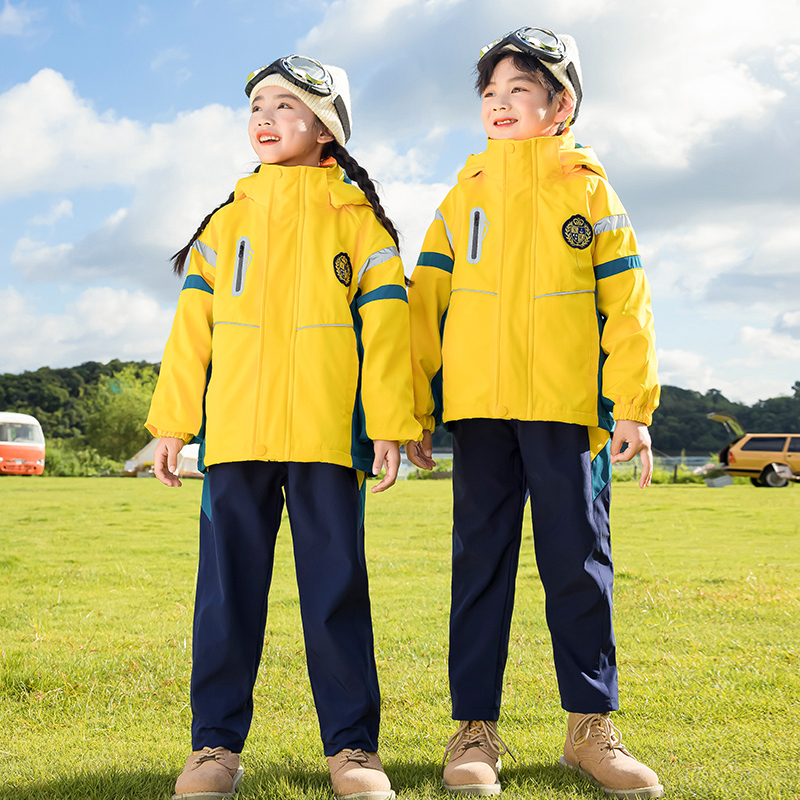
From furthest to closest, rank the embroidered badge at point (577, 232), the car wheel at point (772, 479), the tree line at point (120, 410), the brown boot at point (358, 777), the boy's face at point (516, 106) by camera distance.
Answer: the tree line at point (120, 410)
the car wheel at point (772, 479)
the boy's face at point (516, 106)
the embroidered badge at point (577, 232)
the brown boot at point (358, 777)

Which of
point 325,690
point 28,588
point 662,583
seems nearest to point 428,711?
point 325,690

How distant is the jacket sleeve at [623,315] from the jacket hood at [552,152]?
3.5 inches

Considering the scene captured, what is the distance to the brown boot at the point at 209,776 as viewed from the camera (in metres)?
2.07

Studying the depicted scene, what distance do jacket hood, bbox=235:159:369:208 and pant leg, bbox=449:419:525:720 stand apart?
2.49 feet

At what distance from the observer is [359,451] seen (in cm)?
224

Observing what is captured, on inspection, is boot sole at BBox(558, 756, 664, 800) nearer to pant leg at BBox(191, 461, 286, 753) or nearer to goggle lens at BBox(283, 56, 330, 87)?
pant leg at BBox(191, 461, 286, 753)

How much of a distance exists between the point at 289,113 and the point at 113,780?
2024 millimetres

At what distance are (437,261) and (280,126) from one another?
2.06 feet

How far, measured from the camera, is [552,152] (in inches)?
95.0

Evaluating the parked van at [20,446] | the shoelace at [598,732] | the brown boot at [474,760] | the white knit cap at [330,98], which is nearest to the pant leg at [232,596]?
the brown boot at [474,760]

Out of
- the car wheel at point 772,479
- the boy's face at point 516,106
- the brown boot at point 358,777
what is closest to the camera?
the brown boot at point 358,777

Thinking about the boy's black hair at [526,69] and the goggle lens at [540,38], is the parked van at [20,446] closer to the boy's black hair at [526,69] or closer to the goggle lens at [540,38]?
the boy's black hair at [526,69]

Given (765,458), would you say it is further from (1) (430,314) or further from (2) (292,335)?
(2) (292,335)

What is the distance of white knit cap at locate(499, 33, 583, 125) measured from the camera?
2.46 meters
